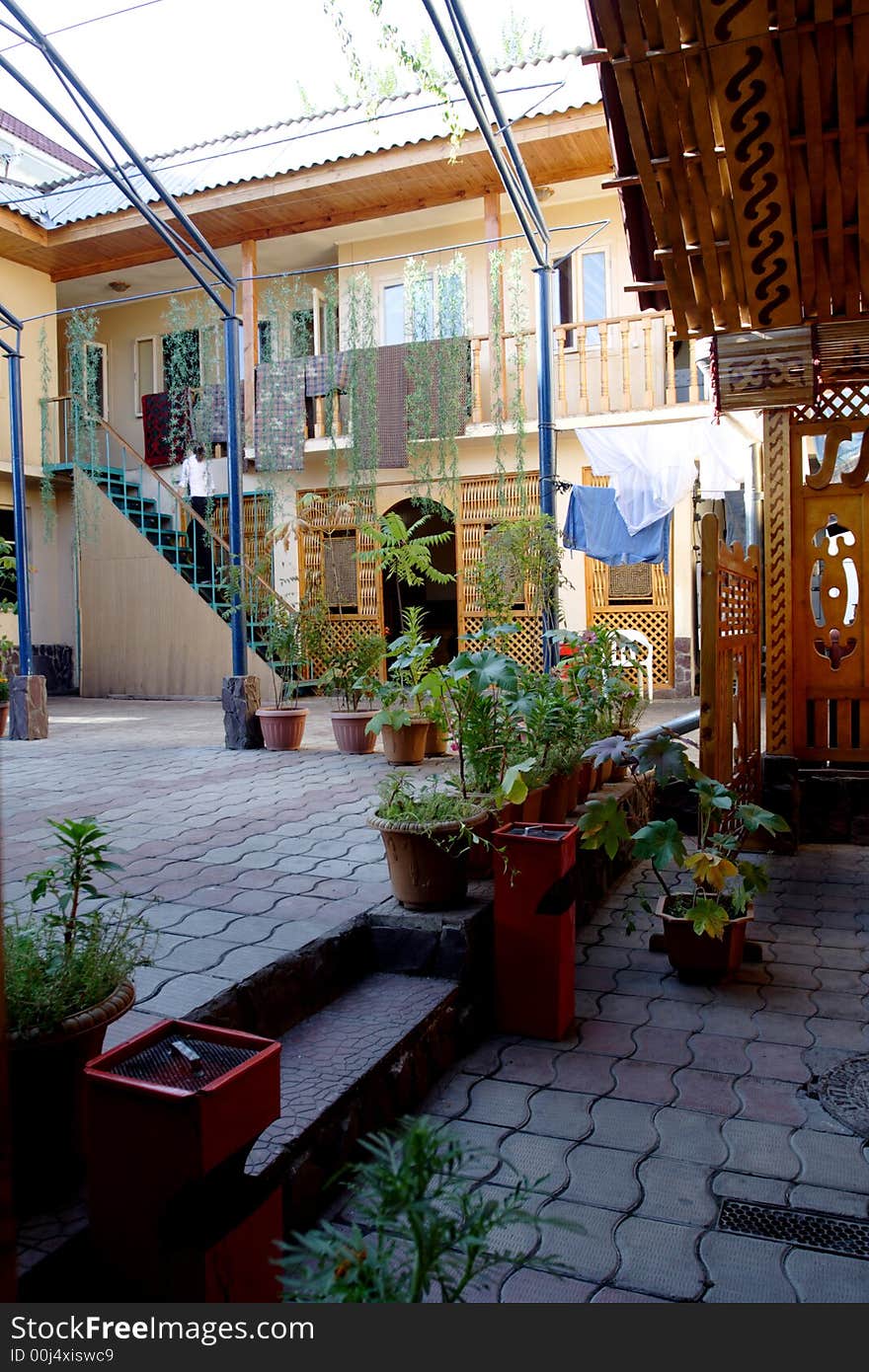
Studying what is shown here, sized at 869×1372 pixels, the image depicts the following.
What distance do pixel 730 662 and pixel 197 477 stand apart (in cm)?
935

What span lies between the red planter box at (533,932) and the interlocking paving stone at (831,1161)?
0.82m

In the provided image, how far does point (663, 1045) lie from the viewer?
3.02m

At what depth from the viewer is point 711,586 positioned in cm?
441

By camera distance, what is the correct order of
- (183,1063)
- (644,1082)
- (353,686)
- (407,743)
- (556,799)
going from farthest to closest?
Answer: (353,686) < (407,743) < (556,799) < (644,1082) < (183,1063)

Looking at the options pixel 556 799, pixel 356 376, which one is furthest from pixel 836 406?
pixel 356 376

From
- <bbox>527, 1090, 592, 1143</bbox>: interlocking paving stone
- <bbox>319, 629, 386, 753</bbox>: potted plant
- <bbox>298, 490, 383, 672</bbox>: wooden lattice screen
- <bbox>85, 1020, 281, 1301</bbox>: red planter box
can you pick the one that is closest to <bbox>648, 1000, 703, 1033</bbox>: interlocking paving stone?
<bbox>527, 1090, 592, 1143</bbox>: interlocking paving stone

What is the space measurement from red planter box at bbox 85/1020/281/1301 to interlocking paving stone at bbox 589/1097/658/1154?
103 cm

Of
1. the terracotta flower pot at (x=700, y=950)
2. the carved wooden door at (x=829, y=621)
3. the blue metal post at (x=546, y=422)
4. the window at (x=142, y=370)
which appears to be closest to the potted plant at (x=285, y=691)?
the blue metal post at (x=546, y=422)

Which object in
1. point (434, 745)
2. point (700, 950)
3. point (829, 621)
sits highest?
point (829, 621)

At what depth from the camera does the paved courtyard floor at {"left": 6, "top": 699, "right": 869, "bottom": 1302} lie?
2.05 metres

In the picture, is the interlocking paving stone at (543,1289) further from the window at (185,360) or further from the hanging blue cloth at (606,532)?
the window at (185,360)

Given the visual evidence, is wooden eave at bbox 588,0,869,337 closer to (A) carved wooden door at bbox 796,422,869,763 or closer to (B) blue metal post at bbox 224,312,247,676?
(A) carved wooden door at bbox 796,422,869,763

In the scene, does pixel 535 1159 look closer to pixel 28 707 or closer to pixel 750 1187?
pixel 750 1187

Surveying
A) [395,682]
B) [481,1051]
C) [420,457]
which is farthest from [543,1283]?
[420,457]
